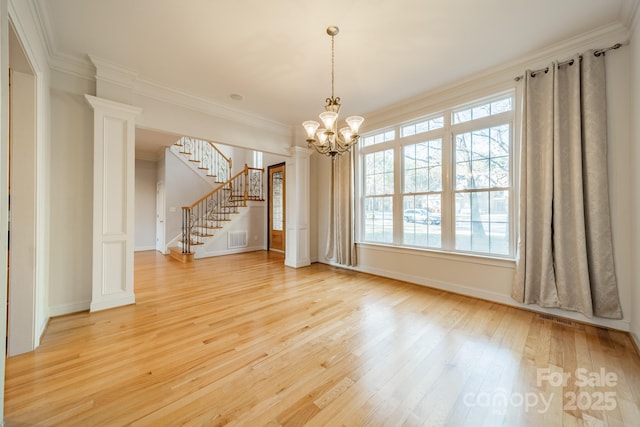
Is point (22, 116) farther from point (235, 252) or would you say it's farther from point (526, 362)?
point (235, 252)

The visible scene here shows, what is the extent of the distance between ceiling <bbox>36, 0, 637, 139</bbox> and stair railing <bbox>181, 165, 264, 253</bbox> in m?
4.36

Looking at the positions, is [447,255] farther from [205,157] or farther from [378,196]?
[205,157]

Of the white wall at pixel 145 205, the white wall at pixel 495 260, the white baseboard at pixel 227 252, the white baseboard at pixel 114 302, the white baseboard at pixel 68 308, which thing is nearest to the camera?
the white wall at pixel 495 260

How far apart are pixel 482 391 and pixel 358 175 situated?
3.95 metres

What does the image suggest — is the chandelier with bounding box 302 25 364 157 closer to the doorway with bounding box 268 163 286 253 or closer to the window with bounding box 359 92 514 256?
the window with bounding box 359 92 514 256

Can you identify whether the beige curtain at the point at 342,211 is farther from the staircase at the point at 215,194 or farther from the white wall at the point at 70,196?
the white wall at the point at 70,196

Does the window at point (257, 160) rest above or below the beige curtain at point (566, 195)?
above

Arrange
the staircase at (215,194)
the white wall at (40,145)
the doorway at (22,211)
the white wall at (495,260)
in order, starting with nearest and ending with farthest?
1. the white wall at (40,145)
2. the doorway at (22,211)
3. the white wall at (495,260)
4. the staircase at (215,194)

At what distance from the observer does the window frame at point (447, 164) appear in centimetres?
330

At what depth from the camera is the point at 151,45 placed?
2.82 m

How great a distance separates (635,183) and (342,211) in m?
3.83

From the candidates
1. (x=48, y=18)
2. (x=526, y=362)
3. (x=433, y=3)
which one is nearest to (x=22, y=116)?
(x=48, y=18)

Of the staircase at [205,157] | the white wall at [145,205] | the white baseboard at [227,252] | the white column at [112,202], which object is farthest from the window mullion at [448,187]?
the white wall at [145,205]

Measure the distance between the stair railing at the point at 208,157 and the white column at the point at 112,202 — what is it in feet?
15.8
